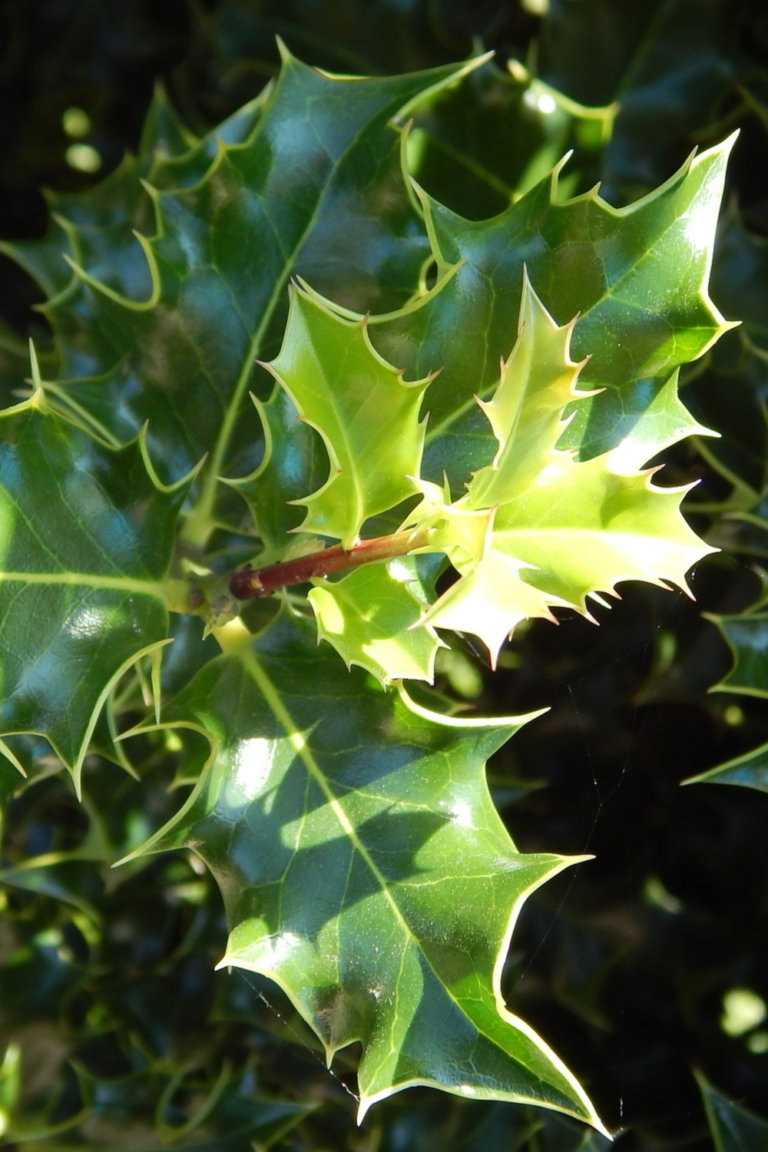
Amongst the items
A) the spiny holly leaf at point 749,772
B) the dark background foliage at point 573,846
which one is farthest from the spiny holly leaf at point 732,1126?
the spiny holly leaf at point 749,772

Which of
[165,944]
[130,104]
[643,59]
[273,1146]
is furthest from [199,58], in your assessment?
[273,1146]

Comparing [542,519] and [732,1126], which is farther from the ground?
[542,519]

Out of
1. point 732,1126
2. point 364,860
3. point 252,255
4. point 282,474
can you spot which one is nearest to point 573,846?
point 732,1126

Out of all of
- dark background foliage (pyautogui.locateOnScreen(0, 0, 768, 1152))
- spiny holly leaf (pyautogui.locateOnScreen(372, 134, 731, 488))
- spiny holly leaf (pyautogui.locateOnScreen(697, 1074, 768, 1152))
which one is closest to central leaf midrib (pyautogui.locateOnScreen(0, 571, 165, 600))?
spiny holly leaf (pyautogui.locateOnScreen(372, 134, 731, 488))

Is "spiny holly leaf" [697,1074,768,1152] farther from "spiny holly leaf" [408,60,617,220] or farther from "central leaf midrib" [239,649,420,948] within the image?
"spiny holly leaf" [408,60,617,220]

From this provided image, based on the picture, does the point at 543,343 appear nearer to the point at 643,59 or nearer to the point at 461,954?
the point at 461,954

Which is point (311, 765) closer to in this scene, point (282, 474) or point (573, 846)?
point (282, 474)
